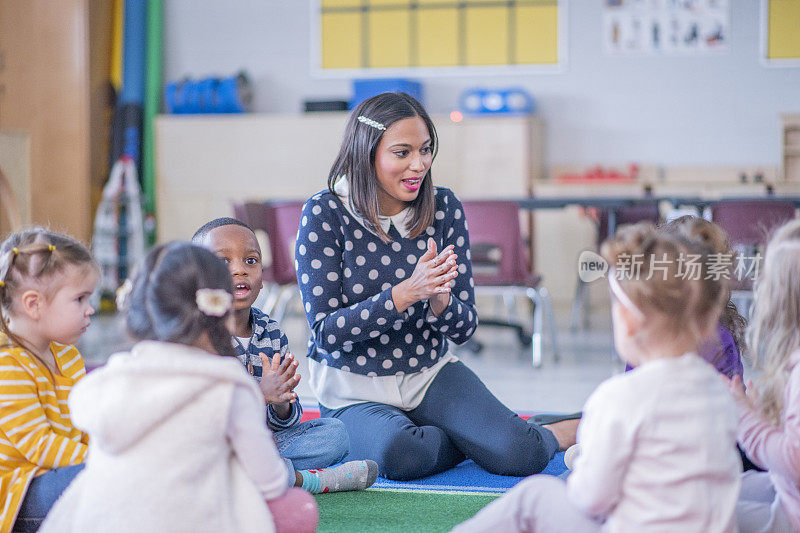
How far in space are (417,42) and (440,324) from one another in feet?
16.8

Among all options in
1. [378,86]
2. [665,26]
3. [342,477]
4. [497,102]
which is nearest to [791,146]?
[665,26]

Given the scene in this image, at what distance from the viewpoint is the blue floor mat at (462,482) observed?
2133 millimetres

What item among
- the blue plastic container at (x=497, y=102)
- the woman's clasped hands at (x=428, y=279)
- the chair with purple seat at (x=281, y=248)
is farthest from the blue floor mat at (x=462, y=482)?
the blue plastic container at (x=497, y=102)

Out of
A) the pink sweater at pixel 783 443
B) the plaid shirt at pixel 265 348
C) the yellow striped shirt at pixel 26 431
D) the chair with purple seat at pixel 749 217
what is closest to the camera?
the pink sweater at pixel 783 443

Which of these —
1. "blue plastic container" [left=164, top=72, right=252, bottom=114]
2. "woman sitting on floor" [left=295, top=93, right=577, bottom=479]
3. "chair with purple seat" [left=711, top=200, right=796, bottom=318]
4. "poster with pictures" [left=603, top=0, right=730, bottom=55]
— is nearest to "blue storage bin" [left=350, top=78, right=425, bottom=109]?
"blue plastic container" [left=164, top=72, right=252, bottom=114]

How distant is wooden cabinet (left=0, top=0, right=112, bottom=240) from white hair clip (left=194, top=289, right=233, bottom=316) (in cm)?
560

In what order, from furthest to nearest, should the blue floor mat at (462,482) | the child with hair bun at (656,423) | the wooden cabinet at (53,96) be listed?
the wooden cabinet at (53,96)
the blue floor mat at (462,482)
the child with hair bun at (656,423)

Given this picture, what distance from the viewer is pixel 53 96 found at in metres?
6.62

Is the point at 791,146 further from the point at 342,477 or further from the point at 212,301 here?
the point at 212,301

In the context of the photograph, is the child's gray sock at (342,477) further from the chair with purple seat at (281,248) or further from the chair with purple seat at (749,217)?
the chair with purple seat at (749,217)

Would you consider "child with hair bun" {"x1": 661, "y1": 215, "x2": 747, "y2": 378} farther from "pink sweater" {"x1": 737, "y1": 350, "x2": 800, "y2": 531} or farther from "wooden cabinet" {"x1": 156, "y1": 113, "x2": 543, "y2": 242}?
"wooden cabinet" {"x1": 156, "y1": 113, "x2": 543, "y2": 242}

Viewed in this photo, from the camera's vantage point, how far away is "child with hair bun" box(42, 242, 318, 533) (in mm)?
1274

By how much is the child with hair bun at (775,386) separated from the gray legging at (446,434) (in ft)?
2.48

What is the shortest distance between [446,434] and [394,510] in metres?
0.35
